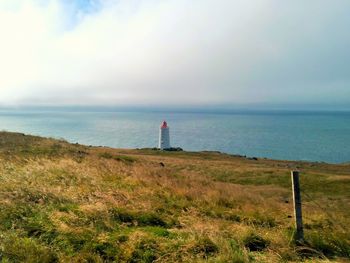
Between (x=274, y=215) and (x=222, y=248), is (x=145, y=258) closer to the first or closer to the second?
(x=222, y=248)

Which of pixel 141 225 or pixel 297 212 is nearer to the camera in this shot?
pixel 297 212

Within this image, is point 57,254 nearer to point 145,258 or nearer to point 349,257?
point 145,258

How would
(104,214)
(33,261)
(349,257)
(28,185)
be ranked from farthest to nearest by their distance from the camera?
(28,185) → (104,214) → (349,257) → (33,261)

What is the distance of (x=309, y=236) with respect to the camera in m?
8.87

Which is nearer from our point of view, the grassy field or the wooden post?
the grassy field

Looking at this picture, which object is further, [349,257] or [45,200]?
[45,200]

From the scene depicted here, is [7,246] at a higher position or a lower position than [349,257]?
higher

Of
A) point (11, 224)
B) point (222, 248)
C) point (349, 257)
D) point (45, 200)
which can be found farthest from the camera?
point (45, 200)

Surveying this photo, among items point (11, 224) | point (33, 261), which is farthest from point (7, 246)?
point (11, 224)

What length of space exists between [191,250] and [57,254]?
101 inches

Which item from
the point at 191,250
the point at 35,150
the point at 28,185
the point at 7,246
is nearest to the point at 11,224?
the point at 7,246

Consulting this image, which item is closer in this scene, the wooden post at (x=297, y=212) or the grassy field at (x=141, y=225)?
the grassy field at (x=141, y=225)

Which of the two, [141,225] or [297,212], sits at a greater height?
[297,212]

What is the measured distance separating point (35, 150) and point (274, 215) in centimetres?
1837
